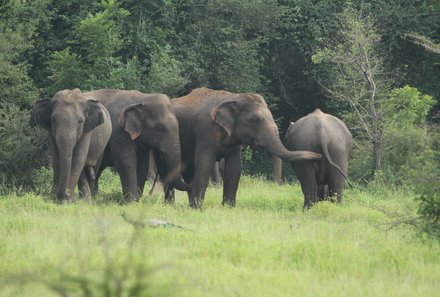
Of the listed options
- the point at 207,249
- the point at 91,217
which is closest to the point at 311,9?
the point at 91,217

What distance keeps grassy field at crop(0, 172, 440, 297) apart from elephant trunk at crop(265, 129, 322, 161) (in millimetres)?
1376

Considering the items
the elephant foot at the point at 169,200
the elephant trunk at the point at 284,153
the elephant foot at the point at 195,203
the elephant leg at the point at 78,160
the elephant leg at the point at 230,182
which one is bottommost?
the elephant foot at the point at 169,200

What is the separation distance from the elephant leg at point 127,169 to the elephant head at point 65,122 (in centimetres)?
103

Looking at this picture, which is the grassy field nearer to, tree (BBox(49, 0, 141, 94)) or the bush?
the bush

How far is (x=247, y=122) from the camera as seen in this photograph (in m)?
17.0

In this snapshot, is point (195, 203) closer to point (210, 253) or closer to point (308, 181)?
point (308, 181)

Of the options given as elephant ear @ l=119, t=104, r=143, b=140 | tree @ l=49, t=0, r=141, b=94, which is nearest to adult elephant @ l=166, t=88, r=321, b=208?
elephant ear @ l=119, t=104, r=143, b=140

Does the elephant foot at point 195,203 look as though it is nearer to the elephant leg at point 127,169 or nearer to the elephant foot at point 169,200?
the elephant foot at point 169,200

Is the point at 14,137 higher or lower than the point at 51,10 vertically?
lower

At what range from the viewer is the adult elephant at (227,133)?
55.6 ft

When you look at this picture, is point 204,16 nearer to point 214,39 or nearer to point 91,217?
point 214,39

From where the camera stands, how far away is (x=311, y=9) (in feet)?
104

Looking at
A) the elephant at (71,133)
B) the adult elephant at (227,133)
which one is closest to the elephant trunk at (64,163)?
the elephant at (71,133)

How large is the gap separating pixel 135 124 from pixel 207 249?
726cm
